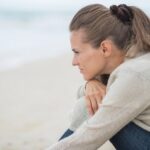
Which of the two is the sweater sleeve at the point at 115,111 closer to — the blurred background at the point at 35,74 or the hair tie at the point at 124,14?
the hair tie at the point at 124,14

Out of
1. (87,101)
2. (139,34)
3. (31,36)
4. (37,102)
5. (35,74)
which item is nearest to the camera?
(139,34)

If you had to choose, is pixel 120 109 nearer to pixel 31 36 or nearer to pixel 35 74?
pixel 35 74

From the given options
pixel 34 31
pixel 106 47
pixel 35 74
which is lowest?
pixel 34 31

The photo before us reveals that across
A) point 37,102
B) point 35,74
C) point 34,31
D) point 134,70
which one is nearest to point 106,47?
point 134,70

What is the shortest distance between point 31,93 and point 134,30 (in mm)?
1803

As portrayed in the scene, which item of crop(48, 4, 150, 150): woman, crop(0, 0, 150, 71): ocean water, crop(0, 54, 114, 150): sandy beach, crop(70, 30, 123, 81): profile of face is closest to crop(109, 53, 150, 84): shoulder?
crop(48, 4, 150, 150): woman

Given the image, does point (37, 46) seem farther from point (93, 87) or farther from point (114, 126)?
point (114, 126)

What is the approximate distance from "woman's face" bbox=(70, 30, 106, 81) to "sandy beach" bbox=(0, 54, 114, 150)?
1.65 feet

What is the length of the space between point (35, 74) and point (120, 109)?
7.84 feet

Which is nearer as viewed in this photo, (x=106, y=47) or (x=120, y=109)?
(x=120, y=109)

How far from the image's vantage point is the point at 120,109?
5.98 feet

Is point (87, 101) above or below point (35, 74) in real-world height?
above

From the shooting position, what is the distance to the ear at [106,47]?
6.51ft

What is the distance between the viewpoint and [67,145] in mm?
1858
